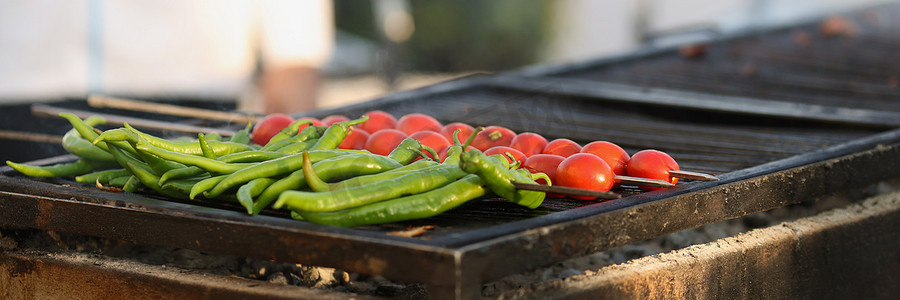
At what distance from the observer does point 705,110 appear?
16.1ft

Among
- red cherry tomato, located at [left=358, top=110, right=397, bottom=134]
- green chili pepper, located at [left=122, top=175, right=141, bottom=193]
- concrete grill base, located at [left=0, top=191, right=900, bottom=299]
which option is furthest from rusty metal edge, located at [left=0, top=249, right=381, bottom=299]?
red cherry tomato, located at [left=358, top=110, right=397, bottom=134]

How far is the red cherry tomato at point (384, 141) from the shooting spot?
11.1ft

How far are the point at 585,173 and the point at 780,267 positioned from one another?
96cm

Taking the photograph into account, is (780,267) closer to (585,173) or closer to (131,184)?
(585,173)

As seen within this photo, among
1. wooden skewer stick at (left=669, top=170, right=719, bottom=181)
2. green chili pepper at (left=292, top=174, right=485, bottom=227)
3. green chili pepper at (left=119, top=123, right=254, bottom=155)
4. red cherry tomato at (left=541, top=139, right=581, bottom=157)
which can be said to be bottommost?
green chili pepper at (left=292, top=174, right=485, bottom=227)

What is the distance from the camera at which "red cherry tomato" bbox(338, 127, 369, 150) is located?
11.6ft

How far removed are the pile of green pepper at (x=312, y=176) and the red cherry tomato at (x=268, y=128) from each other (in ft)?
1.53

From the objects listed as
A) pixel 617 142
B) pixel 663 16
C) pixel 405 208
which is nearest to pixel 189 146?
pixel 405 208

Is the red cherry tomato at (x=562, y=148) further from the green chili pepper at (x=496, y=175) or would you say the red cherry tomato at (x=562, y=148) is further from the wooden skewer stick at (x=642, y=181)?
the green chili pepper at (x=496, y=175)

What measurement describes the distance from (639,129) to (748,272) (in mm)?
1601

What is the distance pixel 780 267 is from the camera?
3.28 m

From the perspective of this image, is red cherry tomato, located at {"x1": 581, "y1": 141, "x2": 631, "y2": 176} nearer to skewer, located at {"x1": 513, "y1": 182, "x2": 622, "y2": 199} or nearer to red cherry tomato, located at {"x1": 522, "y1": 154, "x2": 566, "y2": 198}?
red cherry tomato, located at {"x1": 522, "y1": 154, "x2": 566, "y2": 198}

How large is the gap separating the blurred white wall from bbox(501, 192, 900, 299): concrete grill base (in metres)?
6.97

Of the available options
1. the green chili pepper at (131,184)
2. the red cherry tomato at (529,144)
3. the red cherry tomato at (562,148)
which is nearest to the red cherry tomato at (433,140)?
the red cherry tomato at (529,144)
